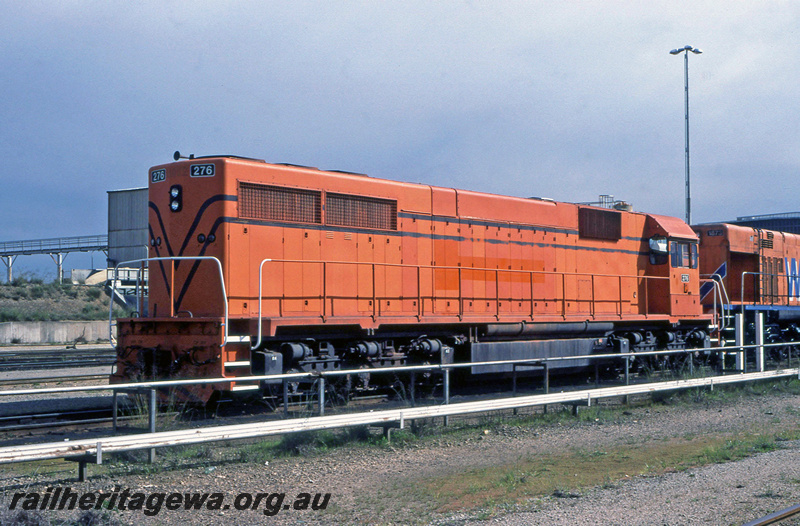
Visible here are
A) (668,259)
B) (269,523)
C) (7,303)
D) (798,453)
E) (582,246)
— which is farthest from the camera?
(7,303)

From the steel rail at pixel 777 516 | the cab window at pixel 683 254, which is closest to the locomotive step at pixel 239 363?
the steel rail at pixel 777 516

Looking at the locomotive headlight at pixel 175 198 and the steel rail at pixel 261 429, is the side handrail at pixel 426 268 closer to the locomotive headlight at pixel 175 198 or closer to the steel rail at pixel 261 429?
the locomotive headlight at pixel 175 198

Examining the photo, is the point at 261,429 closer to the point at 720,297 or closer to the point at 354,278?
the point at 354,278

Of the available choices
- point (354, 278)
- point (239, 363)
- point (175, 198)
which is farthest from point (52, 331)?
point (239, 363)

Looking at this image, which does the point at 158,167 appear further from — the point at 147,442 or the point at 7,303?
the point at 7,303

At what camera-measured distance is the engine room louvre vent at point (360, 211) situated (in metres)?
11.9

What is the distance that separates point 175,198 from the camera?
1130 cm

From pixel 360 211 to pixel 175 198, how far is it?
2990 millimetres

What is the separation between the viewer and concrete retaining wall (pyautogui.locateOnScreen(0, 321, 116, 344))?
33500 mm

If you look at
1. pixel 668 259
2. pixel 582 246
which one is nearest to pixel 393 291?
pixel 582 246

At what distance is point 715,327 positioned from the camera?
58.0ft

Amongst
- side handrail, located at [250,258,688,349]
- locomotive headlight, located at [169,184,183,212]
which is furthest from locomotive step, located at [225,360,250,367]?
locomotive headlight, located at [169,184,183,212]

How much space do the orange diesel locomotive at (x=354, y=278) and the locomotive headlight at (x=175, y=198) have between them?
0.02 meters

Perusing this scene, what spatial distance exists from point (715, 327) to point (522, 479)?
40.3 ft
